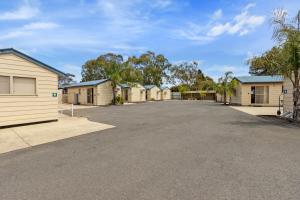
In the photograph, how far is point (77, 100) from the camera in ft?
102

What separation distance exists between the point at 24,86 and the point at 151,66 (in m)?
50.2

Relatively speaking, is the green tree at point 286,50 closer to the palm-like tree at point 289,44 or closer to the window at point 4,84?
the palm-like tree at point 289,44

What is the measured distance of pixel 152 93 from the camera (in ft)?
159

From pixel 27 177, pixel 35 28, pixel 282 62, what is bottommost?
pixel 27 177

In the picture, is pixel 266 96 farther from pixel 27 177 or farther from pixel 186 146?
pixel 27 177

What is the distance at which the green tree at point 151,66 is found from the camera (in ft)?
193

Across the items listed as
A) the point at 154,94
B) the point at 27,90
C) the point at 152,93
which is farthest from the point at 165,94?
the point at 27,90

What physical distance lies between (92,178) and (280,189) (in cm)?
302

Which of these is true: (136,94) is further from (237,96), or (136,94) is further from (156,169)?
(156,169)

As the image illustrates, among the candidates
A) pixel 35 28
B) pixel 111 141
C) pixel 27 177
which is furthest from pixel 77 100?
pixel 27 177

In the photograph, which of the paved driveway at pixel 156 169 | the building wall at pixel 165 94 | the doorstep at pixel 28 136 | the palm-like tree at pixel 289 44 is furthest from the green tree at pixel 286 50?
the building wall at pixel 165 94

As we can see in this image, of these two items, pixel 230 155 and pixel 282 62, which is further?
pixel 282 62

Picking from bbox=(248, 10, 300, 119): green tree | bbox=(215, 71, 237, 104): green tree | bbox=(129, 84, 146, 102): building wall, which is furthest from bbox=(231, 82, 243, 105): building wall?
bbox=(129, 84, 146, 102): building wall

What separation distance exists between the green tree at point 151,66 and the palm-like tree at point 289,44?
47192 mm
